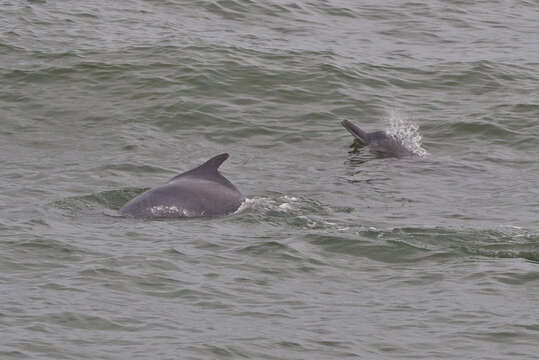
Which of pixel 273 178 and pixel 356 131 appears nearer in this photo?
pixel 273 178

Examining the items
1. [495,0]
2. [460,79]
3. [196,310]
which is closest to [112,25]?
[460,79]

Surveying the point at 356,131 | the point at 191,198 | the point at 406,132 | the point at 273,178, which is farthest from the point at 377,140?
the point at 191,198

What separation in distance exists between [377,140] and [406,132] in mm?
724

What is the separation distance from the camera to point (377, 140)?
61.7 feet

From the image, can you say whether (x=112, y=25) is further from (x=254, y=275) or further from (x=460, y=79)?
(x=254, y=275)

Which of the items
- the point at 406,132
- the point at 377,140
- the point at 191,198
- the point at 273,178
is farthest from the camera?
the point at 406,132

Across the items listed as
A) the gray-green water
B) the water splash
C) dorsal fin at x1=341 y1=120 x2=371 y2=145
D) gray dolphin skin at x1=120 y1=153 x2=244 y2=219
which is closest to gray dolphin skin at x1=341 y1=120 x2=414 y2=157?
dorsal fin at x1=341 y1=120 x2=371 y2=145

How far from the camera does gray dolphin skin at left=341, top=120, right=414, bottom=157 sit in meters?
18.6

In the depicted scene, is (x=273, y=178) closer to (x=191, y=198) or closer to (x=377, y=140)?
(x=191, y=198)

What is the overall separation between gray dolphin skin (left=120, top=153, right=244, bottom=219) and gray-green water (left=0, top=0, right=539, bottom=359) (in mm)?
265

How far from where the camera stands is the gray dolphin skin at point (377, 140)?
61.2 feet

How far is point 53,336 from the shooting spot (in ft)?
31.6

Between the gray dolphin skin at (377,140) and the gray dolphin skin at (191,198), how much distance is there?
15.2 feet

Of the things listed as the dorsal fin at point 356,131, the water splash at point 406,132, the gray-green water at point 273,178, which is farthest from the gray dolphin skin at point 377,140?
the gray-green water at point 273,178
